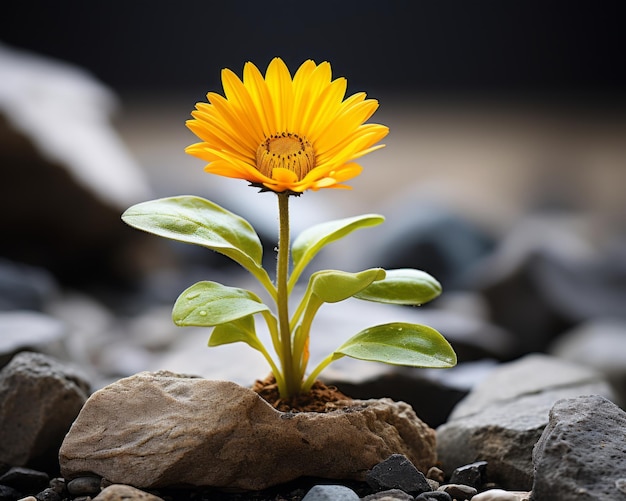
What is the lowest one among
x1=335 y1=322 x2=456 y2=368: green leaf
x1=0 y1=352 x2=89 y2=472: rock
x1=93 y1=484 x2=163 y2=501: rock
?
x1=93 y1=484 x2=163 y2=501: rock

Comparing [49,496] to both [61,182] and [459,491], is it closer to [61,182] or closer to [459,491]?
[459,491]

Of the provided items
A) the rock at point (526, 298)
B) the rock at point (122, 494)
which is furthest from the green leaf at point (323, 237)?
the rock at point (526, 298)

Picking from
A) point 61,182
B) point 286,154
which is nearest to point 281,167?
point 286,154

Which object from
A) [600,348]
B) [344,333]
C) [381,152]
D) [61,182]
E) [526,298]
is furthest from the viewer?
[381,152]

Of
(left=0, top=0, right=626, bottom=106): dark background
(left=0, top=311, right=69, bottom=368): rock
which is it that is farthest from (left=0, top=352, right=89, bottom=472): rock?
(left=0, top=0, right=626, bottom=106): dark background

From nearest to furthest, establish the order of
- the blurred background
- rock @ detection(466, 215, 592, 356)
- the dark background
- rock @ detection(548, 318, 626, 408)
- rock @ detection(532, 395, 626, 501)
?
rock @ detection(532, 395, 626, 501)
rock @ detection(548, 318, 626, 408)
rock @ detection(466, 215, 592, 356)
the blurred background
the dark background

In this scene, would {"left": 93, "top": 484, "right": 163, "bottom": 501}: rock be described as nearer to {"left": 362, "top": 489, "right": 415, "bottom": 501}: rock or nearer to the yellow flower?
{"left": 362, "top": 489, "right": 415, "bottom": 501}: rock

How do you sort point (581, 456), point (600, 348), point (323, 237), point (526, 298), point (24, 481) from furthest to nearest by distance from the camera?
point (526, 298) < point (600, 348) < point (323, 237) < point (24, 481) < point (581, 456)

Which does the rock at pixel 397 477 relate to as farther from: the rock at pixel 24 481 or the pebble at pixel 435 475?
the rock at pixel 24 481
